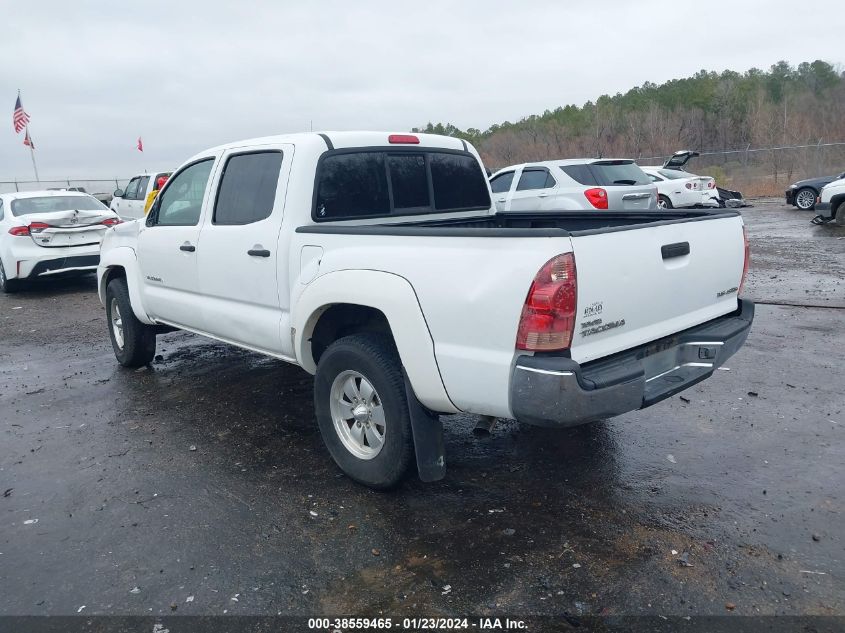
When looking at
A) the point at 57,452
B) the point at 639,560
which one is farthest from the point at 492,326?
the point at 57,452

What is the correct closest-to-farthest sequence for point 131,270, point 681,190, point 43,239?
point 131,270, point 43,239, point 681,190

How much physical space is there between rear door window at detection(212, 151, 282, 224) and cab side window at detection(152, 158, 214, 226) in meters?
0.29

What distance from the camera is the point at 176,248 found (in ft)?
17.9

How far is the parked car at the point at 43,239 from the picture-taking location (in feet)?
36.0

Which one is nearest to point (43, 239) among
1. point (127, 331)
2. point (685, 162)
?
point (127, 331)

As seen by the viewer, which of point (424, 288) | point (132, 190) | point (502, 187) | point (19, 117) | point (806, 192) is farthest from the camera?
point (19, 117)

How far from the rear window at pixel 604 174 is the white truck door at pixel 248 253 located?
27.4 ft

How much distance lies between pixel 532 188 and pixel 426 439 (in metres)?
9.67

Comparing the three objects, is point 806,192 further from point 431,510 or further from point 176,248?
point 431,510

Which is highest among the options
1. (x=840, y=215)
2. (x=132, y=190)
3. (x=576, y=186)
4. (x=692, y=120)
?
(x=692, y=120)

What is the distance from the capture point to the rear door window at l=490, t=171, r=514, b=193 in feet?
42.7

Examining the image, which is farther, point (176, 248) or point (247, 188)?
point (176, 248)

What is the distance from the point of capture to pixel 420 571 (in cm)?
324

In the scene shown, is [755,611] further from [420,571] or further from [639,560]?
[420,571]
